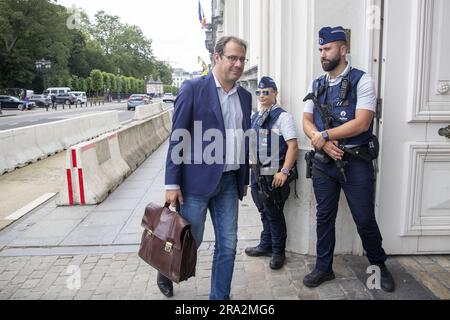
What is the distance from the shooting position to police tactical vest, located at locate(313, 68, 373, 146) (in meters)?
3.21

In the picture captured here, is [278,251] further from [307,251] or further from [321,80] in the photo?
[321,80]

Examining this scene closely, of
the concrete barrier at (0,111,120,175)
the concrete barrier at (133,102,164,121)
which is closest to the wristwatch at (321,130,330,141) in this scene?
the concrete barrier at (0,111,120,175)

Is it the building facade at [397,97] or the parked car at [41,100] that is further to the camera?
the parked car at [41,100]

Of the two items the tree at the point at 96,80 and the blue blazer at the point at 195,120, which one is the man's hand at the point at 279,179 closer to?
the blue blazer at the point at 195,120

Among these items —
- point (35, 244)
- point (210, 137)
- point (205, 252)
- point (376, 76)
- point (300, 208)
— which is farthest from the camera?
point (35, 244)

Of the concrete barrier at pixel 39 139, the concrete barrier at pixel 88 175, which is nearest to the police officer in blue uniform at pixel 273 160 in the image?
the concrete barrier at pixel 88 175

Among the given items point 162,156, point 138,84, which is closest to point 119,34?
point 138,84

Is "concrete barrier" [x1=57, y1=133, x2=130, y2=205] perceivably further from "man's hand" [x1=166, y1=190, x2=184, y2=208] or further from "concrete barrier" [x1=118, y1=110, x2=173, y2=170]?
"man's hand" [x1=166, y1=190, x2=184, y2=208]

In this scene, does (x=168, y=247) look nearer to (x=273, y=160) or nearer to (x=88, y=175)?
(x=273, y=160)

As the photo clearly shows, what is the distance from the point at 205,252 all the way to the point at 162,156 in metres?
6.85

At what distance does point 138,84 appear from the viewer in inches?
4082

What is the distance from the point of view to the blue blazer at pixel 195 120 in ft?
9.45

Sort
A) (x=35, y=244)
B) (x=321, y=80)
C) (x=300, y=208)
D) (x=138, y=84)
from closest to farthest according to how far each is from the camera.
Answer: (x=321, y=80) → (x=300, y=208) → (x=35, y=244) → (x=138, y=84)

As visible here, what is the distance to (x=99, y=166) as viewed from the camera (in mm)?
6809
